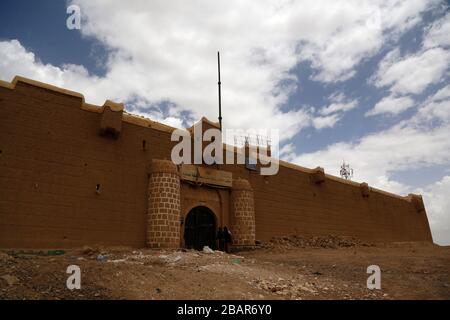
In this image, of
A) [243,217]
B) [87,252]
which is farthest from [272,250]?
[87,252]

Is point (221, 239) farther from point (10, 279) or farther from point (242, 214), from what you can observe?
point (10, 279)

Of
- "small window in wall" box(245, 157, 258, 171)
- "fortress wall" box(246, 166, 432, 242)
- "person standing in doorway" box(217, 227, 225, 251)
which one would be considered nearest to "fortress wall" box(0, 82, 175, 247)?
"person standing in doorway" box(217, 227, 225, 251)

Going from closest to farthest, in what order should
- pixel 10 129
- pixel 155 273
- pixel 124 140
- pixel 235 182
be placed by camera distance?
pixel 155 273
pixel 10 129
pixel 124 140
pixel 235 182

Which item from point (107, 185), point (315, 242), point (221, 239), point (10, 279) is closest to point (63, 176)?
point (107, 185)

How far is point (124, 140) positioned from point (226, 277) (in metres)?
7.32

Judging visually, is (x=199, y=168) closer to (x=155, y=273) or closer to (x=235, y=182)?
(x=235, y=182)

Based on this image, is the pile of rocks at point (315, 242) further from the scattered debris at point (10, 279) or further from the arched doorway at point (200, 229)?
the scattered debris at point (10, 279)

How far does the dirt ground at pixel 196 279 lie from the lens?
681 centimetres

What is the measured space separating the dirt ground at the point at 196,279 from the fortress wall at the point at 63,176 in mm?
786

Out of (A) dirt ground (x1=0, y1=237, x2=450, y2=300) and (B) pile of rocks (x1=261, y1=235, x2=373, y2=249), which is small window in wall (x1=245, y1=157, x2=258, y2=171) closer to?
(B) pile of rocks (x1=261, y1=235, x2=373, y2=249)

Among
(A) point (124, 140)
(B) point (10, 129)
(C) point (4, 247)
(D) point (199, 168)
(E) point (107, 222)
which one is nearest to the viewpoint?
(C) point (4, 247)

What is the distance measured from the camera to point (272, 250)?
17.0 m

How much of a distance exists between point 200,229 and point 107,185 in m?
4.74
